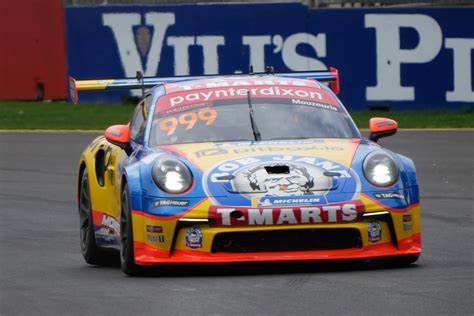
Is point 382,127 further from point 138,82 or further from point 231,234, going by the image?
point 138,82

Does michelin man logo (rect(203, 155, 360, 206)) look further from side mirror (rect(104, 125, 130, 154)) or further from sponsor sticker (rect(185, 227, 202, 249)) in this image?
side mirror (rect(104, 125, 130, 154))

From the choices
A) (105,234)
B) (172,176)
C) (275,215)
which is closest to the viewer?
(275,215)

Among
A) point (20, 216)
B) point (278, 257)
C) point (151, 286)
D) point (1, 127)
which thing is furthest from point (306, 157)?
point (1, 127)

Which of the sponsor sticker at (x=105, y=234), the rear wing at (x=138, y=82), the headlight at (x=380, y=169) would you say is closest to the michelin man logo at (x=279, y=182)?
the headlight at (x=380, y=169)

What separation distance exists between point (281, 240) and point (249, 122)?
4.09 feet

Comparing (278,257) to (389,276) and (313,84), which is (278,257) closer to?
(389,276)

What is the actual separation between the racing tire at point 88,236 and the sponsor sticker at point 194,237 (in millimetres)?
1660

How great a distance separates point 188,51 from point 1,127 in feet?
11.1

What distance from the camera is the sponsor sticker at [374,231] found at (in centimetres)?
811

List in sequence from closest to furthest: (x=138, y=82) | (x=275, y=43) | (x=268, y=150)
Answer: (x=268, y=150), (x=138, y=82), (x=275, y=43)

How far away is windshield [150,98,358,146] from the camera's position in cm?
901

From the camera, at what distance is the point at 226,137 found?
897 cm

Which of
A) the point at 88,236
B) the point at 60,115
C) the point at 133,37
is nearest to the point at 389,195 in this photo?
the point at 88,236

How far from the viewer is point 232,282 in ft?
25.6
